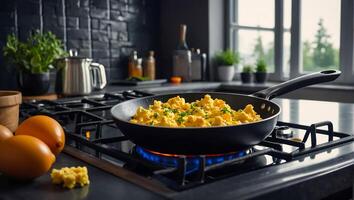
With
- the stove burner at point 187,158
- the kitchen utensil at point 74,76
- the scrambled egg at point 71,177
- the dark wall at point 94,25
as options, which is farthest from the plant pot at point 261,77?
the scrambled egg at point 71,177

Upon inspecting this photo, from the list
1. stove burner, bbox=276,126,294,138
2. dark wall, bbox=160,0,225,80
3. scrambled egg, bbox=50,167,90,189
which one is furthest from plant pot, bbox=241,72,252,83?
scrambled egg, bbox=50,167,90,189

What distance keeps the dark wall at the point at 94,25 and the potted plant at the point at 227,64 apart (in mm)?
637

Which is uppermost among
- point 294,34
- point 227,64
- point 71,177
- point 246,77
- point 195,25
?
point 195,25

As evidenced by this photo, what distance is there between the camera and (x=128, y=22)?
3.48 meters

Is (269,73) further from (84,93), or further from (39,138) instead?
(39,138)

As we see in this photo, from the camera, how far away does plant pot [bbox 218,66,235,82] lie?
341 centimetres

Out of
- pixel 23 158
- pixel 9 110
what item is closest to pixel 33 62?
pixel 9 110

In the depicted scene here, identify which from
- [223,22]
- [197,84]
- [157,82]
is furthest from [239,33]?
[157,82]

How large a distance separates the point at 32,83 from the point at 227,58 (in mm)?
1601

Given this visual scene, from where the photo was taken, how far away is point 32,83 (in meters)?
2.41

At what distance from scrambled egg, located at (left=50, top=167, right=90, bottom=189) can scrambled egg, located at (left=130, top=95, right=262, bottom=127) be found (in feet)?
0.68

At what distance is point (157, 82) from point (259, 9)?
1082mm

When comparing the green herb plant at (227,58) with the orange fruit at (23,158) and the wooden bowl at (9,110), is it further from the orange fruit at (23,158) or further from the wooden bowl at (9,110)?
the orange fruit at (23,158)

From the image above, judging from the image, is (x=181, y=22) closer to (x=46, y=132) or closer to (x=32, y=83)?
(x=32, y=83)
